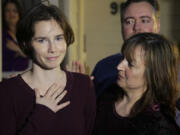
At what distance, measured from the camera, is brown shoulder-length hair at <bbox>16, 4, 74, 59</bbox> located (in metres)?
1.63

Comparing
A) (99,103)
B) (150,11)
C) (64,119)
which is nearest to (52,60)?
(64,119)

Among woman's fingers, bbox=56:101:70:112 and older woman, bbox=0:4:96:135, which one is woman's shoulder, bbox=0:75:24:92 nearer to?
older woman, bbox=0:4:96:135

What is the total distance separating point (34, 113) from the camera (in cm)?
155

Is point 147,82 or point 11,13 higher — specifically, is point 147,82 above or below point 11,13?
below

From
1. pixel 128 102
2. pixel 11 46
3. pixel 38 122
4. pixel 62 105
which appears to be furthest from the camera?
pixel 11 46

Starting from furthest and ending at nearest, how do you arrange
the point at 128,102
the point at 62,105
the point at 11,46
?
the point at 11,46 → the point at 128,102 → the point at 62,105

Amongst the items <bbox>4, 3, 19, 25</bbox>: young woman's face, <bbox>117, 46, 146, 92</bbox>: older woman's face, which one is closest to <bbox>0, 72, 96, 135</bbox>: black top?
<bbox>117, 46, 146, 92</bbox>: older woman's face

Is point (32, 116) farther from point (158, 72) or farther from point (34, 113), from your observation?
point (158, 72)

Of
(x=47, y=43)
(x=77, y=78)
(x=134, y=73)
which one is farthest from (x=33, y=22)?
(x=134, y=73)

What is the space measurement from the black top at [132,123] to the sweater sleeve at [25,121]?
325 millimetres

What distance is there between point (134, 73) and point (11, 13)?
2.64 metres

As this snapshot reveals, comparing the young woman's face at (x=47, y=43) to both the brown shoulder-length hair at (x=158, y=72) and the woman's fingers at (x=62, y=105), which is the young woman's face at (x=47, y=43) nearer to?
the woman's fingers at (x=62, y=105)

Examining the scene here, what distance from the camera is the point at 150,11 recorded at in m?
2.35

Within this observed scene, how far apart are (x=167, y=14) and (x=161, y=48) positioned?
3492 mm
